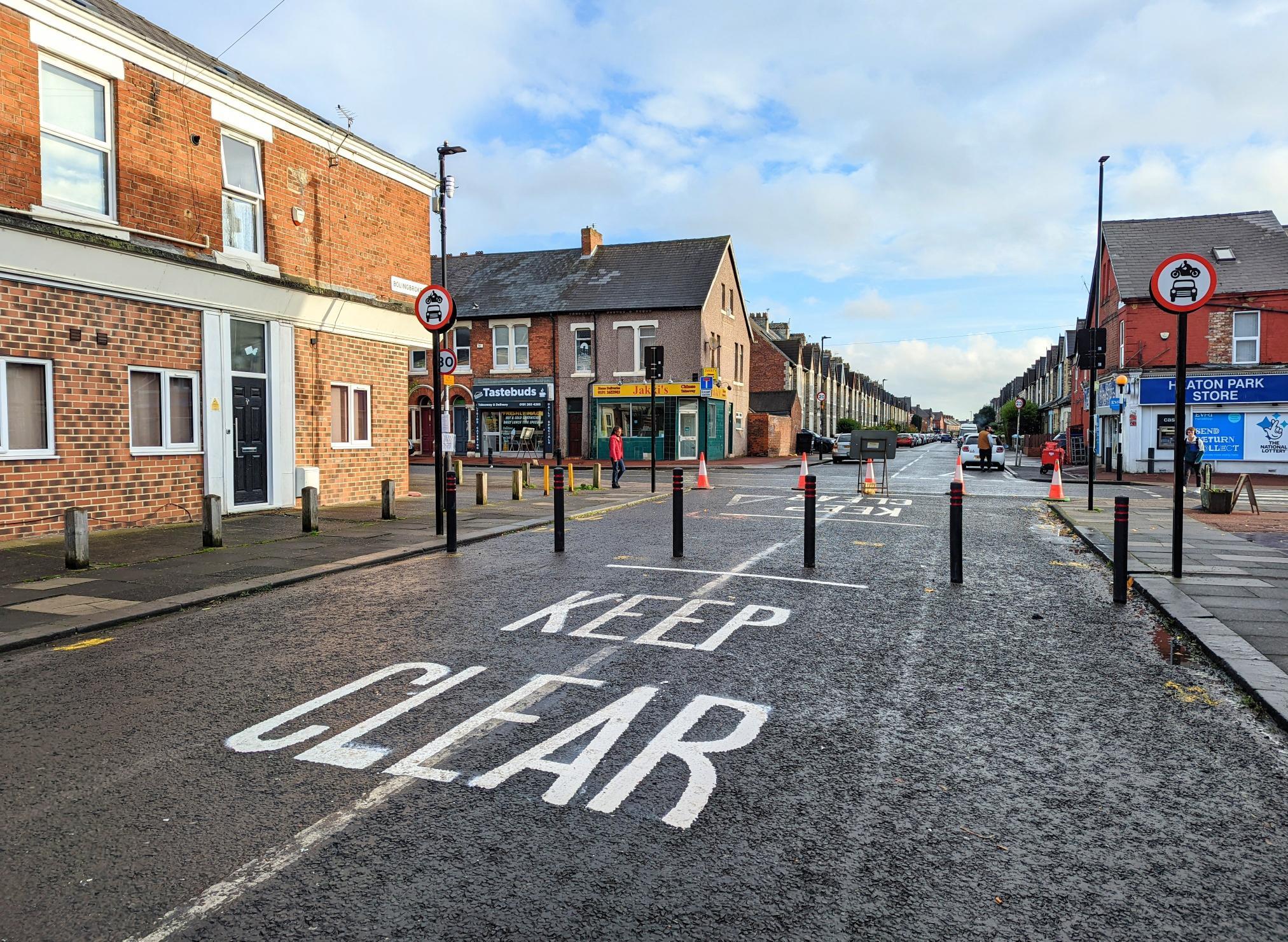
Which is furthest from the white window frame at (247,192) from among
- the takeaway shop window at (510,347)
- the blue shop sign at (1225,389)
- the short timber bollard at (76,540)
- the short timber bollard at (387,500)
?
the blue shop sign at (1225,389)

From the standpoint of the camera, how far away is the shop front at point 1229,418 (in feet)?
104

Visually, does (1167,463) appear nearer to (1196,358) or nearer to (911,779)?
(1196,358)

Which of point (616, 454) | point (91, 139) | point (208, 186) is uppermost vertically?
point (91, 139)

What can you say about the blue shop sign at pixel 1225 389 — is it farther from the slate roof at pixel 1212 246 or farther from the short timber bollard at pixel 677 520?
the short timber bollard at pixel 677 520

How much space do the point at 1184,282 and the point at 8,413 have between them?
1404 centimetres

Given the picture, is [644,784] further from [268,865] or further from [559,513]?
[559,513]

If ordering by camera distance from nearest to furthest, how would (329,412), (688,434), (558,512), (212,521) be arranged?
(212,521) < (558,512) < (329,412) < (688,434)

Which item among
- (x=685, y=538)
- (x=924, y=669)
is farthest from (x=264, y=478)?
(x=924, y=669)

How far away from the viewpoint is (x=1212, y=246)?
3469 cm

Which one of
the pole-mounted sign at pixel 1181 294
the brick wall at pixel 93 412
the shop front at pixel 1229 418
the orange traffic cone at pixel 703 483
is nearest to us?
the pole-mounted sign at pixel 1181 294

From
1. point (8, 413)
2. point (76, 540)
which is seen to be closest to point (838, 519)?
point (76, 540)

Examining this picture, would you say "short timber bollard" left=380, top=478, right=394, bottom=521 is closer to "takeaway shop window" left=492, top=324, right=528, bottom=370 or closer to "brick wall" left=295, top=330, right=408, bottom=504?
"brick wall" left=295, top=330, right=408, bottom=504

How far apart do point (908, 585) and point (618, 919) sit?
657cm

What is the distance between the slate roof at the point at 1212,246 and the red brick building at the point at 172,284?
30359 millimetres
